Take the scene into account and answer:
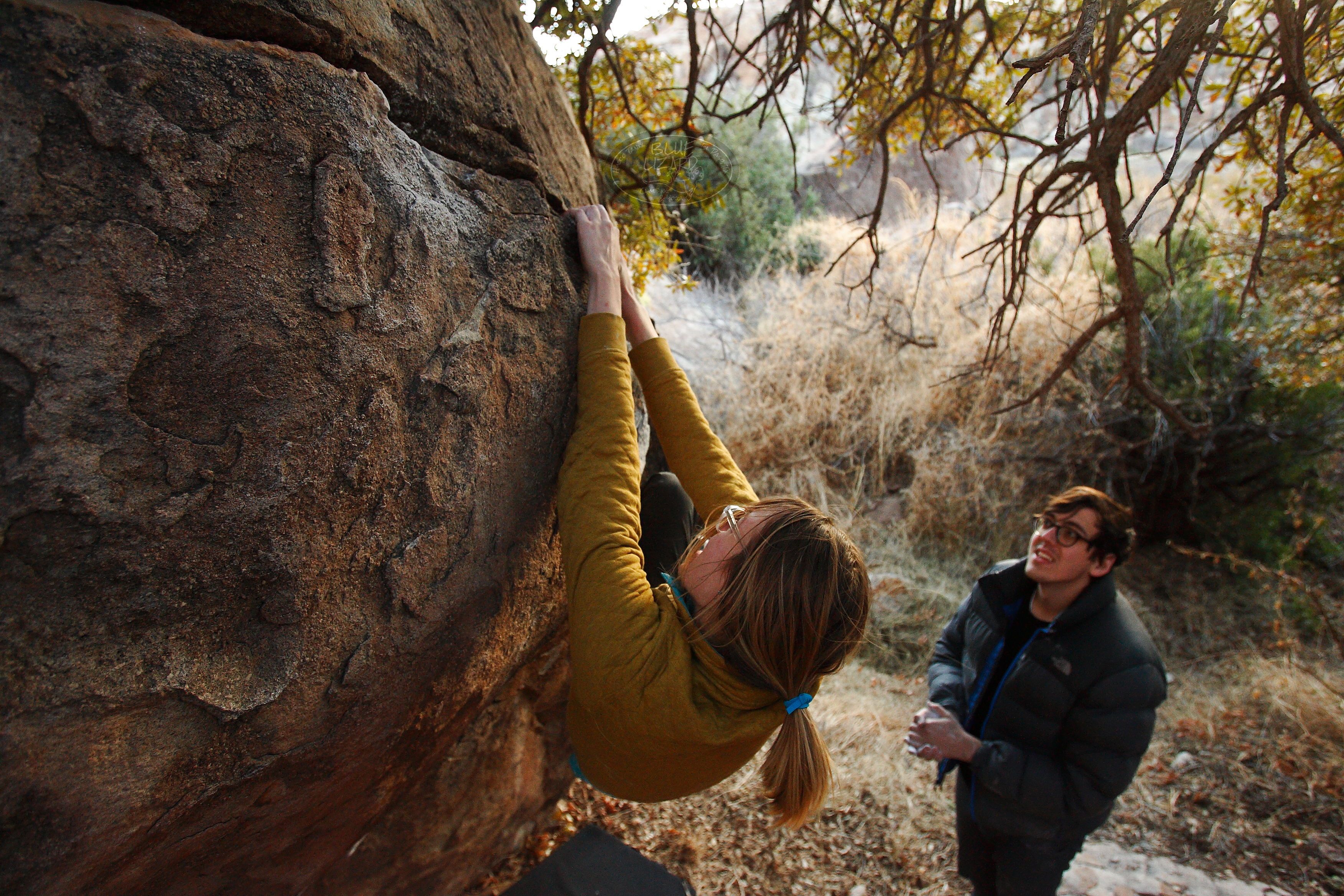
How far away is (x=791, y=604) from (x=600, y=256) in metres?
0.86

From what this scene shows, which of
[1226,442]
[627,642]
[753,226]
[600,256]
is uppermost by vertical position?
[753,226]

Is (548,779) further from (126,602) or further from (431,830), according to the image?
(126,602)

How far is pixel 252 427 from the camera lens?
1.14 metres

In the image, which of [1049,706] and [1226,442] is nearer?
[1049,706]

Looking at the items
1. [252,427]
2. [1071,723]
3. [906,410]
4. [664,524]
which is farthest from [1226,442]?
[252,427]

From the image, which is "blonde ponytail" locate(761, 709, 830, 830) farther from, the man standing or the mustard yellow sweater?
the man standing

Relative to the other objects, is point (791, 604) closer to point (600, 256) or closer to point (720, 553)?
point (720, 553)

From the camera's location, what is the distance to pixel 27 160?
95cm

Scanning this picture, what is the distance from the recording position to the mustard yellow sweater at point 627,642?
1.31m

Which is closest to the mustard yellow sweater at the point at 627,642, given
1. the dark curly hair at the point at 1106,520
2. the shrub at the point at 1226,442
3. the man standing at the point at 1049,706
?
the man standing at the point at 1049,706

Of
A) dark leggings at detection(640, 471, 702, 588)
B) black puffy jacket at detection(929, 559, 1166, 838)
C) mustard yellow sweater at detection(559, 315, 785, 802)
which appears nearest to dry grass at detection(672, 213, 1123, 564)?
black puffy jacket at detection(929, 559, 1166, 838)

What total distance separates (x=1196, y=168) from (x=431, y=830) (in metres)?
2.51

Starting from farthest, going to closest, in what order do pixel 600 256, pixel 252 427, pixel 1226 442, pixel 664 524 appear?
pixel 1226 442, pixel 664 524, pixel 600 256, pixel 252 427

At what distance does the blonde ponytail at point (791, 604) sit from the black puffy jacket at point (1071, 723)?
3.29 ft
